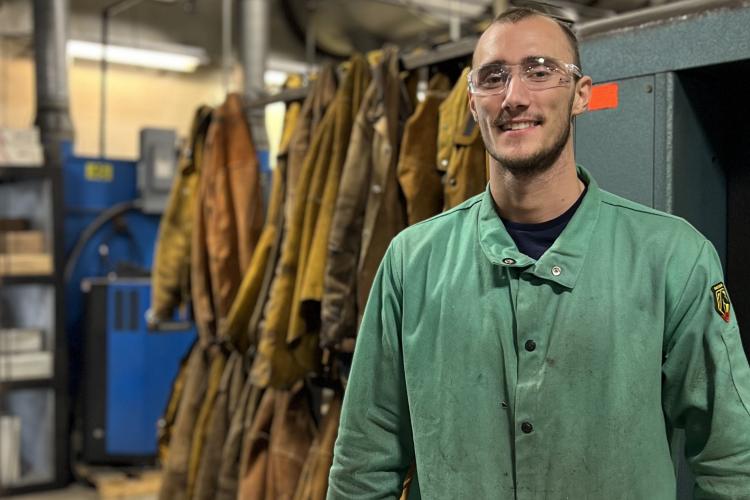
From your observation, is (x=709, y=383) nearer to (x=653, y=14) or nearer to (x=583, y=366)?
(x=583, y=366)

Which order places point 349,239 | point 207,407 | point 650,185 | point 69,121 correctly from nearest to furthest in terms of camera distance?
1. point 650,185
2. point 349,239
3. point 207,407
4. point 69,121

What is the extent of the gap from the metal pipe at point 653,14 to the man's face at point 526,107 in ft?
1.33

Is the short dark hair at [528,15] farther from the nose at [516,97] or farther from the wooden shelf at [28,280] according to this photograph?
the wooden shelf at [28,280]

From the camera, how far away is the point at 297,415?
9.15 ft

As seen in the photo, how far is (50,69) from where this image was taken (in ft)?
17.9

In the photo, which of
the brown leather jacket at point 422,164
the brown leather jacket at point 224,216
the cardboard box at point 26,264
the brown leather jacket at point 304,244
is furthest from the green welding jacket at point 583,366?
the cardboard box at point 26,264

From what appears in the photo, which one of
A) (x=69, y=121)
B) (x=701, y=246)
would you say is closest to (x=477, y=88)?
(x=701, y=246)

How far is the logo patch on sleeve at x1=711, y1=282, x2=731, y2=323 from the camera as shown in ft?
4.21

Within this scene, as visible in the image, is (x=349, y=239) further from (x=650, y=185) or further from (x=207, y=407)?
(x=207, y=407)

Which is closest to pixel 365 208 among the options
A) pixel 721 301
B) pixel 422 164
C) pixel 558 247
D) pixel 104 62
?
pixel 422 164

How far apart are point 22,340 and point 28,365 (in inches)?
6.2

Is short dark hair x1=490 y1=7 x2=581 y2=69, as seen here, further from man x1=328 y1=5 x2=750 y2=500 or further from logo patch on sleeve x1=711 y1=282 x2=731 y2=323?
logo patch on sleeve x1=711 y1=282 x2=731 y2=323

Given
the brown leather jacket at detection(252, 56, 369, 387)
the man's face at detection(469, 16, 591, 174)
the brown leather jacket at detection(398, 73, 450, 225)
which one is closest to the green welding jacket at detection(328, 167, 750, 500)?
the man's face at detection(469, 16, 591, 174)

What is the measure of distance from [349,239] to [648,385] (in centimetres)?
125
